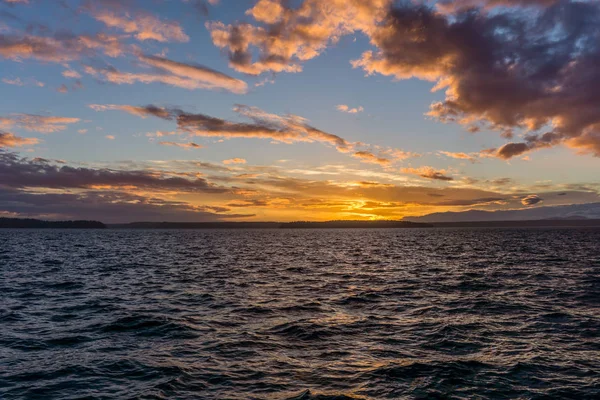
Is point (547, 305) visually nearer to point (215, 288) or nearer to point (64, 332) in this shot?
point (215, 288)

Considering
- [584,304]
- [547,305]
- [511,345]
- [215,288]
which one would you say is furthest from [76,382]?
[584,304]

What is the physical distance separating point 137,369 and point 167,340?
12.1ft

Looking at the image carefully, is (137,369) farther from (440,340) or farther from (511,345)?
(511,345)

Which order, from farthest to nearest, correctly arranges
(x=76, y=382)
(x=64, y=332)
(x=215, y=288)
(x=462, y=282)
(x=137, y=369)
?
(x=462, y=282) < (x=215, y=288) < (x=64, y=332) < (x=137, y=369) < (x=76, y=382)

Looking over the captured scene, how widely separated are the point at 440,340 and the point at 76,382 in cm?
1503

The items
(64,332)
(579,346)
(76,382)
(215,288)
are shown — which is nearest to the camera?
(76,382)

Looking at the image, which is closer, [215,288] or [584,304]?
[584,304]

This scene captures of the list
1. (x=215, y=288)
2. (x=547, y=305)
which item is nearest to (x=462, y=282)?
(x=547, y=305)

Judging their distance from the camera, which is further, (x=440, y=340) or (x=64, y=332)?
(x=64, y=332)

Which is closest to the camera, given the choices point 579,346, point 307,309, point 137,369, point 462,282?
point 137,369

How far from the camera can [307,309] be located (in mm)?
25500

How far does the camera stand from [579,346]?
59.1ft

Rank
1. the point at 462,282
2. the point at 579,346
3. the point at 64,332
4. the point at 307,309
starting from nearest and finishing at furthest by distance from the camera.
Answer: the point at 579,346 → the point at 64,332 → the point at 307,309 → the point at 462,282

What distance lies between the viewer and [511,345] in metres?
18.1
